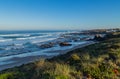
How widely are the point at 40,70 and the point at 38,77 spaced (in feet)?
2.07

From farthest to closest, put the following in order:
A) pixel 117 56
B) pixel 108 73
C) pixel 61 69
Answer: pixel 117 56
pixel 108 73
pixel 61 69

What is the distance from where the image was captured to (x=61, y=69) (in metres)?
7.51

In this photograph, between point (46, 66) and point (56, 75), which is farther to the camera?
point (46, 66)

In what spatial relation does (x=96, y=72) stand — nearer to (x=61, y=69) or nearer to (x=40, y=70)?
(x=61, y=69)

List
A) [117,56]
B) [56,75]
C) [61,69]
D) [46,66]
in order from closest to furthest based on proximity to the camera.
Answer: [56,75]
[61,69]
[46,66]
[117,56]

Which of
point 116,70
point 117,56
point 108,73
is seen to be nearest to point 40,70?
point 108,73

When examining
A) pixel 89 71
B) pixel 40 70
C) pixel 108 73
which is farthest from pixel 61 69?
pixel 108 73

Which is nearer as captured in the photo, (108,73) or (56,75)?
(56,75)

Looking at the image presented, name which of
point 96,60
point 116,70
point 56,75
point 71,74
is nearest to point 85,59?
point 96,60

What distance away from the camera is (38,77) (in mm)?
7188

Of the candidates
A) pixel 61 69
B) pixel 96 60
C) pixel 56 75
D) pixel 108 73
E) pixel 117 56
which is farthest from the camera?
pixel 117 56

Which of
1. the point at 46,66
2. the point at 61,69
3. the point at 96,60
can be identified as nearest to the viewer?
the point at 61,69

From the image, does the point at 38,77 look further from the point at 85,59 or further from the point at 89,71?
the point at 85,59

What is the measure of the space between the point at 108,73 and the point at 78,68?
1225mm
